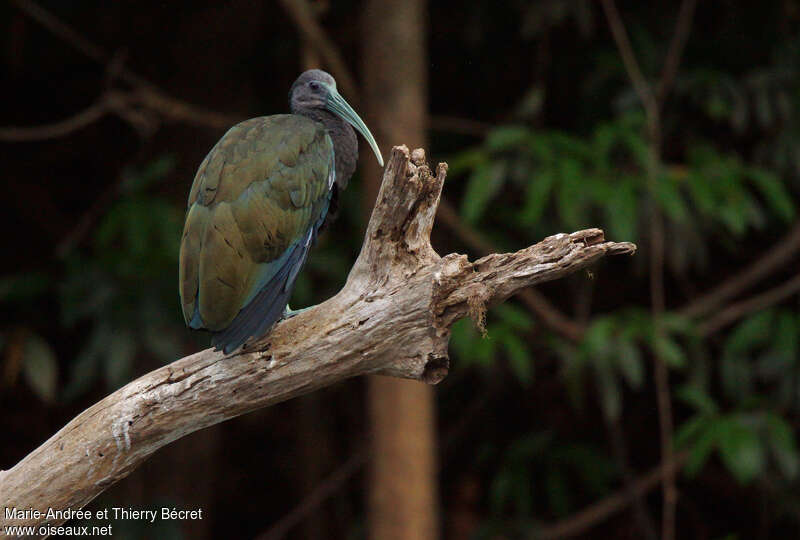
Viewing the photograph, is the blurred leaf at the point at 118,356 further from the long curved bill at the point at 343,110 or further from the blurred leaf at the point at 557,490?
the blurred leaf at the point at 557,490

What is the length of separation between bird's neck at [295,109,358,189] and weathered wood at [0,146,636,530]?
0.56 metres

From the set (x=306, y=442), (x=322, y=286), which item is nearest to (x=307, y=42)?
(x=322, y=286)

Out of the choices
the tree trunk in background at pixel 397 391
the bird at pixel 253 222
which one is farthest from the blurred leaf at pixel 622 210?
the bird at pixel 253 222

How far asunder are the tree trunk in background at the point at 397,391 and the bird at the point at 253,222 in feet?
4.50

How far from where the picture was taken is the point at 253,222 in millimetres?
2807

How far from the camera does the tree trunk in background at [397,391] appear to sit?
4441 mm

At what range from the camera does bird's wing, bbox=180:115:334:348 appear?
2713 mm

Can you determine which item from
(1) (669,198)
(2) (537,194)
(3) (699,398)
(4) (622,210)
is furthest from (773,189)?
(2) (537,194)

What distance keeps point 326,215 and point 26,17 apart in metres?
3.25

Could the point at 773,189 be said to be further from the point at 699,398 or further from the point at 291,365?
the point at 291,365

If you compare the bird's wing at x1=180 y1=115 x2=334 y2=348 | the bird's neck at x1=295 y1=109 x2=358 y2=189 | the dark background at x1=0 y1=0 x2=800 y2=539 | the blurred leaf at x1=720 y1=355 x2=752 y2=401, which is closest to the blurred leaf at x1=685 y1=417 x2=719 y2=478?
the dark background at x1=0 y1=0 x2=800 y2=539

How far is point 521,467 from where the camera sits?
18.5ft

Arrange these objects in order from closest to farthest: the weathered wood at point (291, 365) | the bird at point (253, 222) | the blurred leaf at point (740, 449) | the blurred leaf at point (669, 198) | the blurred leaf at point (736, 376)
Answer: the weathered wood at point (291, 365) → the bird at point (253, 222) → the blurred leaf at point (669, 198) → the blurred leaf at point (740, 449) → the blurred leaf at point (736, 376)

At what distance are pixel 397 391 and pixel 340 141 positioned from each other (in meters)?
1.56
